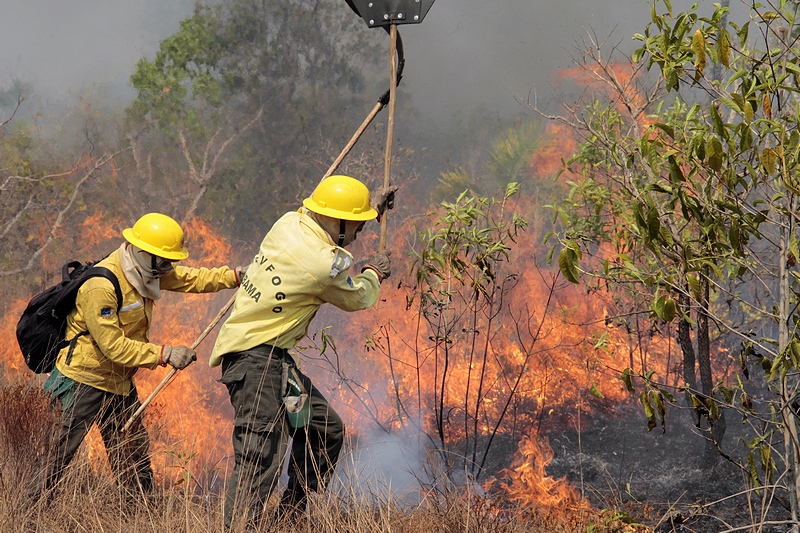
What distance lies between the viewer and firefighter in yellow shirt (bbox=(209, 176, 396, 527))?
364 centimetres

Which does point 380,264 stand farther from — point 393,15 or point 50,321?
point 50,321

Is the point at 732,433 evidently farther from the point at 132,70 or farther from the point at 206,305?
the point at 132,70

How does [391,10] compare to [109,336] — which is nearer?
[109,336]

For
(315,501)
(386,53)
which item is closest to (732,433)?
(315,501)

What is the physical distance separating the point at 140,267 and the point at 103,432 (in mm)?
985

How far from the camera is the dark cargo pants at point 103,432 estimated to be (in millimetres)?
4055

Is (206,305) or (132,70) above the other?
(132,70)

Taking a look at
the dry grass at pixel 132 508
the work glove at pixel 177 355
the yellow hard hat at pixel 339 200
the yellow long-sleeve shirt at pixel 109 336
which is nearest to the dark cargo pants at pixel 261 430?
the dry grass at pixel 132 508

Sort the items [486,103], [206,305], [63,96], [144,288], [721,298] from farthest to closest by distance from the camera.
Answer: [63,96]
[486,103]
[206,305]
[721,298]
[144,288]

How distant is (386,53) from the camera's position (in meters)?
12.0

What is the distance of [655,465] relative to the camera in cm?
695

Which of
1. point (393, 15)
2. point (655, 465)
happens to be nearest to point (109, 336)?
point (393, 15)

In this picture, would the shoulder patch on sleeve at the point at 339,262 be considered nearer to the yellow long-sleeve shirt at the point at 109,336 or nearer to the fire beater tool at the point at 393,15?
the fire beater tool at the point at 393,15

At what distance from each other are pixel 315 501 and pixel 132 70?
10.8m
